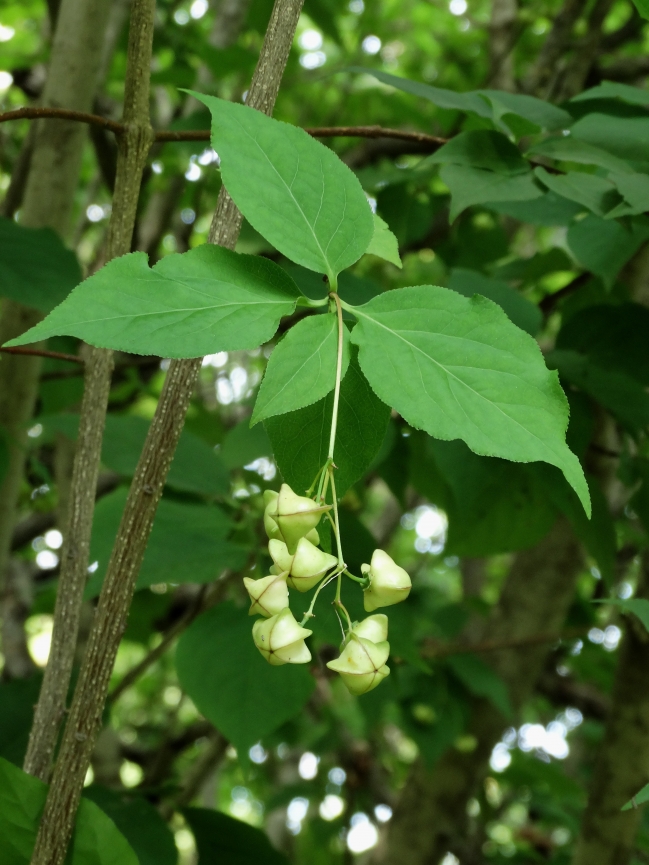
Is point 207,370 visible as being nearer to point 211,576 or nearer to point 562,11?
point 562,11

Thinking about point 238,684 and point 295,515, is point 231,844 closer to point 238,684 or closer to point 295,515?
point 238,684

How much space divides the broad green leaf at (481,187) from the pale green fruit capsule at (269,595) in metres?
0.43

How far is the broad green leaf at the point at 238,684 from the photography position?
1007mm

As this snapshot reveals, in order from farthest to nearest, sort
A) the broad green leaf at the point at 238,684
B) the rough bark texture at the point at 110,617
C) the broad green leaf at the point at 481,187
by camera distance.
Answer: the broad green leaf at the point at 238,684 < the broad green leaf at the point at 481,187 < the rough bark texture at the point at 110,617

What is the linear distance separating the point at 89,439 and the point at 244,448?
625mm

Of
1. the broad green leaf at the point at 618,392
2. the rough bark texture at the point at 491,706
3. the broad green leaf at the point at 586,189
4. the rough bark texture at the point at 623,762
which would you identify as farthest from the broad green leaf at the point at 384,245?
the rough bark texture at the point at 491,706

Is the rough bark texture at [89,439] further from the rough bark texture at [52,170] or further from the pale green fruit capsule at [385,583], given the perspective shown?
the rough bark texture at [52,170]

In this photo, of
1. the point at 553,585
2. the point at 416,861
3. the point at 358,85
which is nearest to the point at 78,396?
the point at 553,585

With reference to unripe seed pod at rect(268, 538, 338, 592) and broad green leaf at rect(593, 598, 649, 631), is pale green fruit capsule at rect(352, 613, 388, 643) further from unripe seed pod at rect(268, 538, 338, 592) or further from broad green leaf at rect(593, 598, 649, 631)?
broad green leaf at rect(593, 598, 649, 631)

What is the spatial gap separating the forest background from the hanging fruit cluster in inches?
3.2

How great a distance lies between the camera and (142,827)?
0.91 metres

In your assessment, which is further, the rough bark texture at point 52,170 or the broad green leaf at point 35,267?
the rough bark texture at point 52,170

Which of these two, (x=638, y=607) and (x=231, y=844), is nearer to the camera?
(x=638, y=607)

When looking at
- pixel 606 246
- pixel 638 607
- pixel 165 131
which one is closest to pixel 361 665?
pixel 638 607
